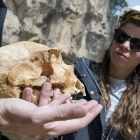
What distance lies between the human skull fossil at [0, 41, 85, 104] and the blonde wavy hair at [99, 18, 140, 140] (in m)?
0.60

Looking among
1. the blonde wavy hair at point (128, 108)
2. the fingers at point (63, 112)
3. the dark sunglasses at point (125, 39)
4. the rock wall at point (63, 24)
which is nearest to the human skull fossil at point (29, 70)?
the fingers at point (63, 112)

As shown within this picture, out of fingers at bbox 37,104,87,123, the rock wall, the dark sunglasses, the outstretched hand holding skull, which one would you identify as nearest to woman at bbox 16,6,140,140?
the dark sunglasses

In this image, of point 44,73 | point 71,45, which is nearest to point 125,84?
point 44,73

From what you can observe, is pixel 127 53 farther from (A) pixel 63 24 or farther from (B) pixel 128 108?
(A) pixel 63 24

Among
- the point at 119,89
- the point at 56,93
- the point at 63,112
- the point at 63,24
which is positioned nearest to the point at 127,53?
the point at 119,89

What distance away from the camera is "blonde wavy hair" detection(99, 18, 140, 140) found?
4.06 feet

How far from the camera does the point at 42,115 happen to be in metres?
0.53

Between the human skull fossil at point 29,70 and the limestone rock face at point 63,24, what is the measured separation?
124 cm

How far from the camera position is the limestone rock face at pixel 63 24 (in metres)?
2.75

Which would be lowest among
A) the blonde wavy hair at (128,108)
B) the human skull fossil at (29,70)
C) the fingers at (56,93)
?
the blonde wavy hair at (128,108)

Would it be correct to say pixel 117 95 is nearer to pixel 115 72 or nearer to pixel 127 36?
pixel 115 72

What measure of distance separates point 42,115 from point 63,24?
3797 millimetres

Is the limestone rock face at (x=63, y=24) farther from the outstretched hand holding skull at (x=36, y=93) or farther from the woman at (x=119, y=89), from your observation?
the outstretched hand holding skull at (x=36, y=93)

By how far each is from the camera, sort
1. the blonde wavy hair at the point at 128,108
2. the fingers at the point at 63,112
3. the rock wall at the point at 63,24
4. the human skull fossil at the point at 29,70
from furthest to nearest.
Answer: the rock wall at the point at 63,24 < the blonde wavy hair at the point at 128,108 < the human skull fossil at the point at 29,70 < the fingers at the point at 63,112
